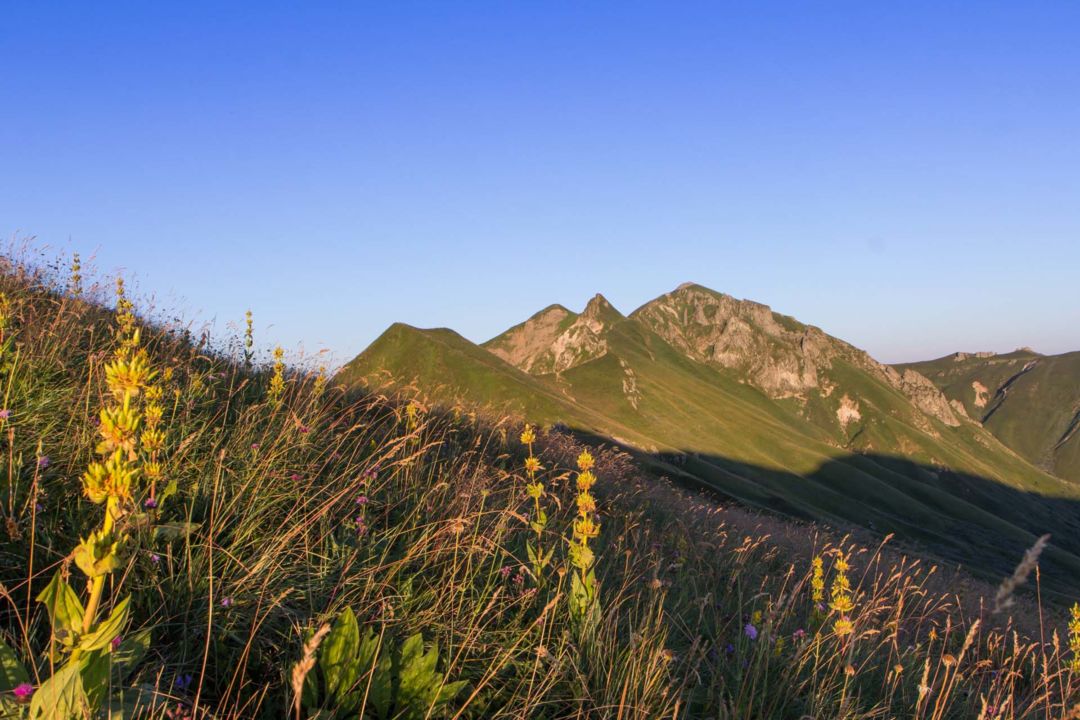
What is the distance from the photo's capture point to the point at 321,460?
6.16 meters

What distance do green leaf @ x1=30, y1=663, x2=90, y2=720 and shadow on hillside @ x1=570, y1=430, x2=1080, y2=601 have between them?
55.0 m

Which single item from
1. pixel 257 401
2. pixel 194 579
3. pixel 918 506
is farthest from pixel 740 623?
pixel 918 506

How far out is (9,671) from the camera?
254cm

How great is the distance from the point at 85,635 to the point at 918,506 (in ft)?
400

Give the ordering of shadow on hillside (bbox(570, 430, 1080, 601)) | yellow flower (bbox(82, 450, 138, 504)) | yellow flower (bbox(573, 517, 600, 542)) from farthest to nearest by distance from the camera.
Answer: shadow on hillside (bbox(570, 430, 1080, 601))
yellow flower (bbox(573, 517, 600, 542))
yellow flower (bbox(82, 450, 138, 504))

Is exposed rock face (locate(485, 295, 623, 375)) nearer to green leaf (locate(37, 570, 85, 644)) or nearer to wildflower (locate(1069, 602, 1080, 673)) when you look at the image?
wildflower (locate(1069, 602, 1080, 673))

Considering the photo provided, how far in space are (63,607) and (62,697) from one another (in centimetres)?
31

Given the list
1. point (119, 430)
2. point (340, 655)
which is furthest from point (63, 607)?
point (340, 655)

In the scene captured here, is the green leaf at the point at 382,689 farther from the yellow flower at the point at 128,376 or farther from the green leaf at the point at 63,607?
the yellow flower at the point at 128,376

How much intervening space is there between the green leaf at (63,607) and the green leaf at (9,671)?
0.93 feet

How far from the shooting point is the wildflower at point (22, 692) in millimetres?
2408

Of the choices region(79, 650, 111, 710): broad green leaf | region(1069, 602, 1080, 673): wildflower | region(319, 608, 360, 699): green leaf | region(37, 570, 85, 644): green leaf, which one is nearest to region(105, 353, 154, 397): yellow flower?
region(37, 570, 85, 644): green leaf

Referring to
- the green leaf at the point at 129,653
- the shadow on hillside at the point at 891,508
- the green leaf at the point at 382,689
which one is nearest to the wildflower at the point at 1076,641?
the green leaf at the point at 382,689

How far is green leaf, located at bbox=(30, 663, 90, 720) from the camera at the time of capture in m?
2.32
